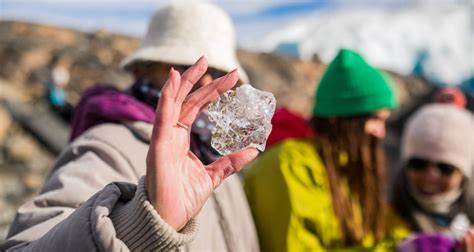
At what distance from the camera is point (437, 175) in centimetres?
315

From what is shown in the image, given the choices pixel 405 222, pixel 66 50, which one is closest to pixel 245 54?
pixel 66 50

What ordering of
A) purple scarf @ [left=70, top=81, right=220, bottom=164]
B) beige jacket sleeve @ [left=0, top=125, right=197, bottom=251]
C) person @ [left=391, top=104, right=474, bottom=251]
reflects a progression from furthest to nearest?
person @ [left=391, top=104, right=474, bottom=251] → purple scarf @ [left=70, top=81, right=220, bottom=164] → beige jacket sleeve @ [left=0, top=125, right=197, bottom=251]

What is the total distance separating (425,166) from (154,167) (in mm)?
2294

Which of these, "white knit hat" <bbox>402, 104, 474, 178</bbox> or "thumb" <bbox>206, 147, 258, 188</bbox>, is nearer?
"thumb" <bbox>206, 147, 258, 188</bbox>

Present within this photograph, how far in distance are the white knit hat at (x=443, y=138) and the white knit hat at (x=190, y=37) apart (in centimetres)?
144

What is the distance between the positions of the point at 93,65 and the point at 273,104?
10613mm

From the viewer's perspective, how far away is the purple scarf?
204cm

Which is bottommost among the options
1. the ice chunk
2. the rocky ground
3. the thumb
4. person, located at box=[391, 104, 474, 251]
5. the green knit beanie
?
the rocky ground

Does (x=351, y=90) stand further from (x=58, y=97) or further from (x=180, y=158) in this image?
(x=58, y=97)

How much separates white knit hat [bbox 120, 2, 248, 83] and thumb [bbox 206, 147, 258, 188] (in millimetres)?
744

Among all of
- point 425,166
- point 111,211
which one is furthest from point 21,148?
point 111,211

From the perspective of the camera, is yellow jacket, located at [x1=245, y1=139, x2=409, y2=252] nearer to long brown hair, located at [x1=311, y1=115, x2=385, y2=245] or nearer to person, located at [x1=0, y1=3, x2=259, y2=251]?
long brown hair, located at [x1=311, y1=115, x2=385, y2=245]

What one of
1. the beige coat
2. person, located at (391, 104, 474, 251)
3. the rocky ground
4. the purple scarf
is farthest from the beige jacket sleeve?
the rocky ground

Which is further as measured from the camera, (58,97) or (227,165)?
(58,97)
